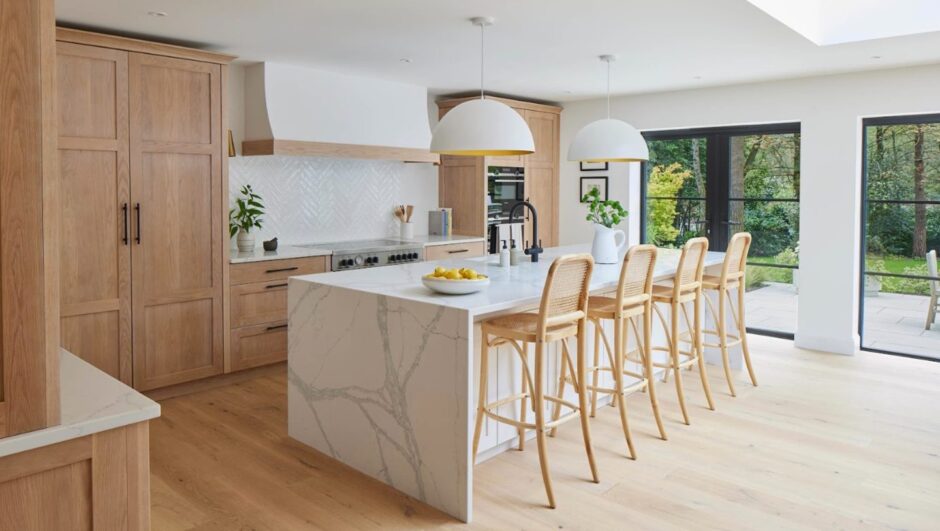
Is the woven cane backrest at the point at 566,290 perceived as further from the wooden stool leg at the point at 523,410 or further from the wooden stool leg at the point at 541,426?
the wooden stool leg at the point at 523,410

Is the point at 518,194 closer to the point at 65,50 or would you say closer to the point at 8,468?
the point at 65,50

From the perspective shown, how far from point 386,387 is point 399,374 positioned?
120 mm

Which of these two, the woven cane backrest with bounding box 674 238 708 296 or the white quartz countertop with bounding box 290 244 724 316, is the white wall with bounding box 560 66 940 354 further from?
the woven cane backrest with bounding box 674 238 708 296

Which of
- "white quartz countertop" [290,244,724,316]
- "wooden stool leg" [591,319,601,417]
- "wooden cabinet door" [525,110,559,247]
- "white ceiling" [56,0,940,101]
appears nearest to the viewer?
"white quartz countertop" [290,244,724,316]

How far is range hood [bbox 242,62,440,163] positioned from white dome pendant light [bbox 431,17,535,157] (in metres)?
2.03

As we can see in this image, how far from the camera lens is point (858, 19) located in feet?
15.4

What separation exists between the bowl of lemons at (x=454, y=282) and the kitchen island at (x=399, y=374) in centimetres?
4

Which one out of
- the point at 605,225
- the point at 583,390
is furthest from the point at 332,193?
the point at 583,390

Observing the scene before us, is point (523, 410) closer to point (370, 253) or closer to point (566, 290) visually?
point (566, 290)

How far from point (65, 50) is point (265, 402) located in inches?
95.3

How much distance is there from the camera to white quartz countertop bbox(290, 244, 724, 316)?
3.19m

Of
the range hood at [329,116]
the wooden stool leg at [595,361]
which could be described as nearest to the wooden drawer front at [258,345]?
the range hood at [329,116]

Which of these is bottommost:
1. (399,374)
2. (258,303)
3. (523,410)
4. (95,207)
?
(523,410)

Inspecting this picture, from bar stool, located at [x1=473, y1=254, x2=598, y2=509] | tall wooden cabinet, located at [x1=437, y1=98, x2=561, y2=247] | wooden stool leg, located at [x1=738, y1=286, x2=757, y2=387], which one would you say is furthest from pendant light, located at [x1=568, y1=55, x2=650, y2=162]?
tall wooden cabinet, located at [x1=437, y1=98, x2=561, y2=247]
